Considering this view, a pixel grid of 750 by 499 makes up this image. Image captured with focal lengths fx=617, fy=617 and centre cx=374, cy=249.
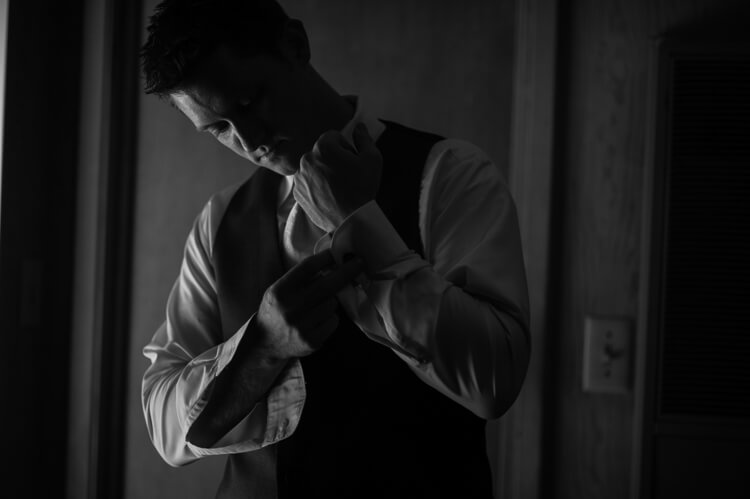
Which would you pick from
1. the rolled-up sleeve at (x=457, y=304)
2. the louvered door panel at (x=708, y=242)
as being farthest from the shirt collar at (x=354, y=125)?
the louvered door panel at (x=708, y=242)

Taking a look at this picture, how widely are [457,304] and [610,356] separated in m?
0.80

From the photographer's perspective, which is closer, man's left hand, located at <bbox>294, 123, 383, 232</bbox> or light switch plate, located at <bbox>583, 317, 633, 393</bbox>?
man's left hand, located at <bbox>294, 123, 383, 232</bbox>

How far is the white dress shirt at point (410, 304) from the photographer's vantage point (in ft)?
2.86

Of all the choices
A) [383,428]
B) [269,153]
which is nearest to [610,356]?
[383,428]

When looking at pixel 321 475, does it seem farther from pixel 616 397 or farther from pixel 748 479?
pixel 748 479

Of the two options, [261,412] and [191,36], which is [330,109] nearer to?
[191,36]

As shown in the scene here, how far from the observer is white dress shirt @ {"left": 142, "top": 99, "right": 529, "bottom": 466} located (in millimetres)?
871

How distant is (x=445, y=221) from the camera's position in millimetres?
1030

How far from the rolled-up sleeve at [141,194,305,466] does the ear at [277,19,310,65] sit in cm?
35

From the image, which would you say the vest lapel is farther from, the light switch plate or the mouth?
the light switch plate

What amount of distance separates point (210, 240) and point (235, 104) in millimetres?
340

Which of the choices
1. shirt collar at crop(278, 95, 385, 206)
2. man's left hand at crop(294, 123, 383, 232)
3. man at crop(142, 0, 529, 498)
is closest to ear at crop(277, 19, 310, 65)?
man at crop(142, 0, 529, 498)

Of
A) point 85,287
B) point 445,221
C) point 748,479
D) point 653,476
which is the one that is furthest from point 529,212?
point 85,287

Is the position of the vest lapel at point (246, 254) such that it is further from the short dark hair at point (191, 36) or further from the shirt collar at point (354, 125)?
the short dark hair at point (191, 36)
